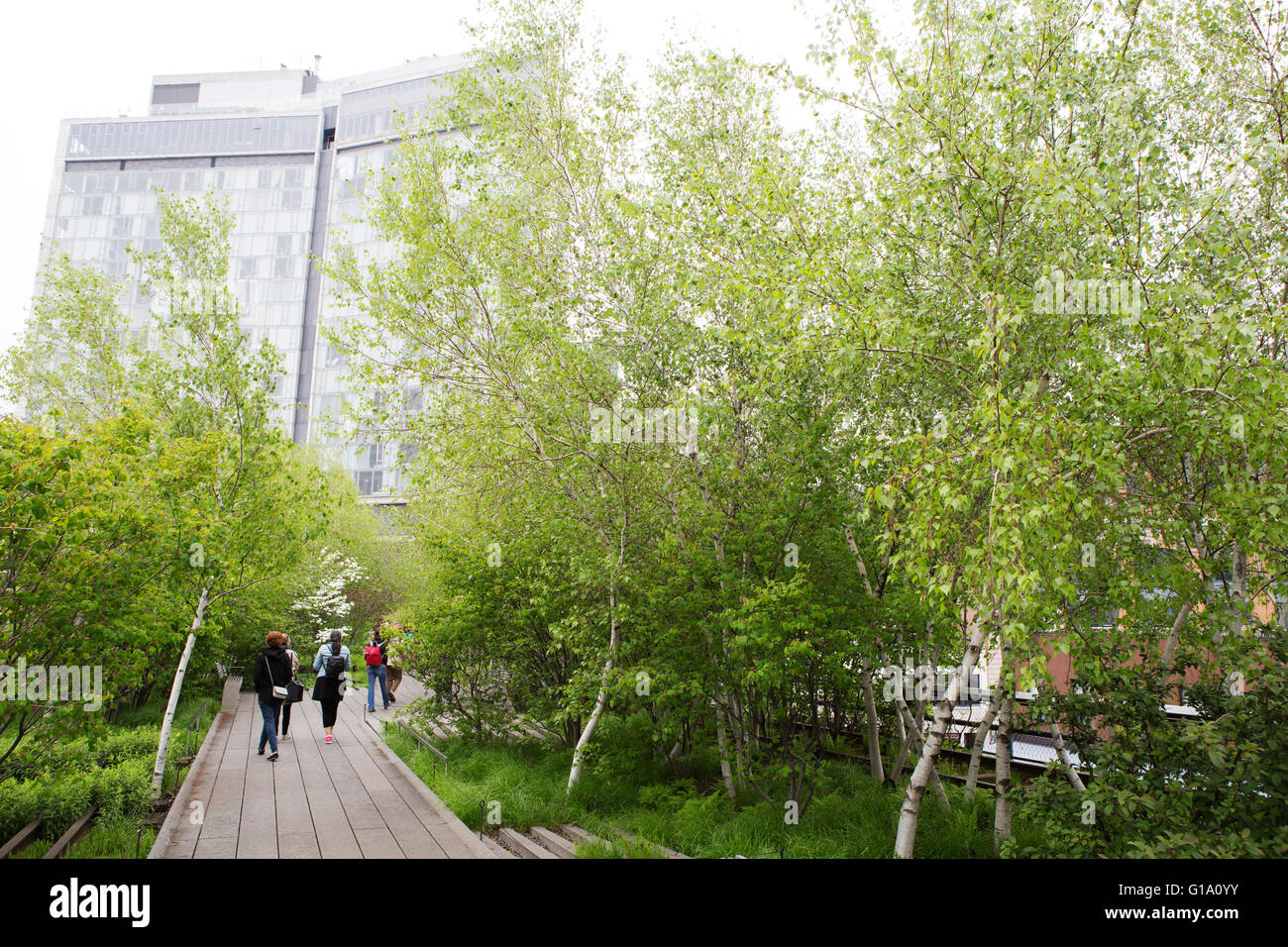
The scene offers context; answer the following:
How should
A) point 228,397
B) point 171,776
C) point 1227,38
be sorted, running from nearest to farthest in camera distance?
point 1227,38
point 171,776
point 228,397

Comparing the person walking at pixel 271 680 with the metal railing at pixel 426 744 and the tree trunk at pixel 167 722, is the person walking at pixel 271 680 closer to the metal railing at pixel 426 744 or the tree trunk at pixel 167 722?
the tree trunk at pixel 167 722

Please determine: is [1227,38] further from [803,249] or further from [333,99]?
[333,99]

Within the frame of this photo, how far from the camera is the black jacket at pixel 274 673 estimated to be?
10438 millimetres

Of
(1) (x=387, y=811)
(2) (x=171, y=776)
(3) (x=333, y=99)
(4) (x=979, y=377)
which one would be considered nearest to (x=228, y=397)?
(2) (x=171, y=776)

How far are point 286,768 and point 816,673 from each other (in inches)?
281

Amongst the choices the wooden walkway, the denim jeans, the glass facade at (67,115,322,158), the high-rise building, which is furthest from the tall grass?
the glass facade at (67,115,322,158)

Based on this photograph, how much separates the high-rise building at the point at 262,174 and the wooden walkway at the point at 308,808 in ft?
190

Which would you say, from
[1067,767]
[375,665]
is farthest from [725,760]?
[375,665]

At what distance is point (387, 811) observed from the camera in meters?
8.14

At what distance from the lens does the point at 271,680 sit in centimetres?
1045

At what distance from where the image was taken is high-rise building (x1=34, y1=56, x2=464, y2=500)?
223 feet

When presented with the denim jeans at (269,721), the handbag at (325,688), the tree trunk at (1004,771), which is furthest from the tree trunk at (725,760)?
the handbag at (325,688)

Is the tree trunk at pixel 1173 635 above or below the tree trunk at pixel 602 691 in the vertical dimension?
above

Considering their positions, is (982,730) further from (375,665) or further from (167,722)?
(375,665)
